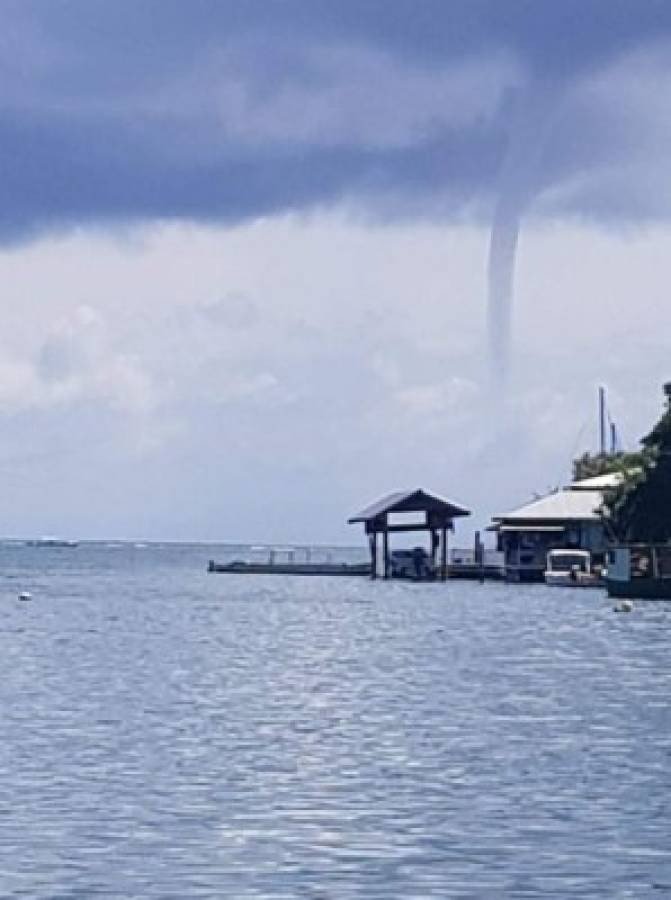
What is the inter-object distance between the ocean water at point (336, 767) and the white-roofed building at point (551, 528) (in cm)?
6053

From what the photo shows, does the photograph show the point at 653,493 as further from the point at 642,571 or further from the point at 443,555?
the point at 443,555

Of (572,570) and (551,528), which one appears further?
(551,528)

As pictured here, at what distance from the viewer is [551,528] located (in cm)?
13862

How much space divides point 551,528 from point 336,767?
104166mm

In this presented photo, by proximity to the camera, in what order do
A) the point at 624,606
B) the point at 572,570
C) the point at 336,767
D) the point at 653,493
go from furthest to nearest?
the point at 572,570
the point at 653,493
the point at 624,606
the point at 336,767

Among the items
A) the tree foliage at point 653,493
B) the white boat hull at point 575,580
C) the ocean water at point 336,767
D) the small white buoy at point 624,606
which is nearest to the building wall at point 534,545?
the white boat hull at point 575,580

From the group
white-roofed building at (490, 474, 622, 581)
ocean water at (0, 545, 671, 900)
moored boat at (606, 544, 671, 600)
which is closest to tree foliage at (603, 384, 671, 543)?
moored boat at (606, 544, 671, 600)

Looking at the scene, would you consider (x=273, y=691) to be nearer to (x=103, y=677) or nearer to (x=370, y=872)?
(x=103, y=677)

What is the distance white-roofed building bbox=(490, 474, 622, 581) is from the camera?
136500mm

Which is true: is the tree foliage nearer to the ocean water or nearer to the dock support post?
the dock support post

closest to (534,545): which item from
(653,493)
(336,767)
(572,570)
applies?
(572,570)

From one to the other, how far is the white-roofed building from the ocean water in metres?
60.5

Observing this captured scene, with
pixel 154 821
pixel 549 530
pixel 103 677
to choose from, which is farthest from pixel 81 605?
pixel 154 821

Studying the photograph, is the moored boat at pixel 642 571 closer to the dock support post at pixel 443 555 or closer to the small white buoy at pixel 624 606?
the small white buoy at pixel 624 606
